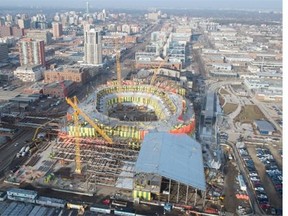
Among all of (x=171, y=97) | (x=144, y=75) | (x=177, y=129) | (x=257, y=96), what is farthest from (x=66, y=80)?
(x=257, y=96)

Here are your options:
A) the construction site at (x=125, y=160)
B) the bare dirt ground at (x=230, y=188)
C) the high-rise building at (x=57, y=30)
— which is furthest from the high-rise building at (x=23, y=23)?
the bare dirt ground at (x=230, y=188)

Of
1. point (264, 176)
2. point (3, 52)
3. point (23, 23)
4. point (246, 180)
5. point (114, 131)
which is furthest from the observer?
point (23, 23)

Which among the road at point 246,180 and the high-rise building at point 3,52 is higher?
the high-rise building at point 3,52

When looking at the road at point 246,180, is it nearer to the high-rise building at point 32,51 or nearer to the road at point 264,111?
the road at point 264,111

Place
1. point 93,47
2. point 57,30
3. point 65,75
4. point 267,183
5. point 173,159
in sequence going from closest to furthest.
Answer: point 173,159
point 267,183
point 65,75
point 93,47
point 57,30

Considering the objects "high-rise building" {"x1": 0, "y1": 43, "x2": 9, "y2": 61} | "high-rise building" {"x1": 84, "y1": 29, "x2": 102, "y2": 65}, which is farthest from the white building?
"high-rise building" {"x1": 0, "y1": 43, "x2": 9, "y2": 61}

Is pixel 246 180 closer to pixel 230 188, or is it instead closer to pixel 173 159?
pixel 230 188

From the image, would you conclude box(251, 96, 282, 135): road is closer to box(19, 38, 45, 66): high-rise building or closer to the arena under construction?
the arena under construction

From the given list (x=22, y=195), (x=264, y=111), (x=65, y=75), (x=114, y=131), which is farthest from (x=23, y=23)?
(x=22, y=195)

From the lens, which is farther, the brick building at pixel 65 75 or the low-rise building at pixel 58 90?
the brick building at pixel 65 75
